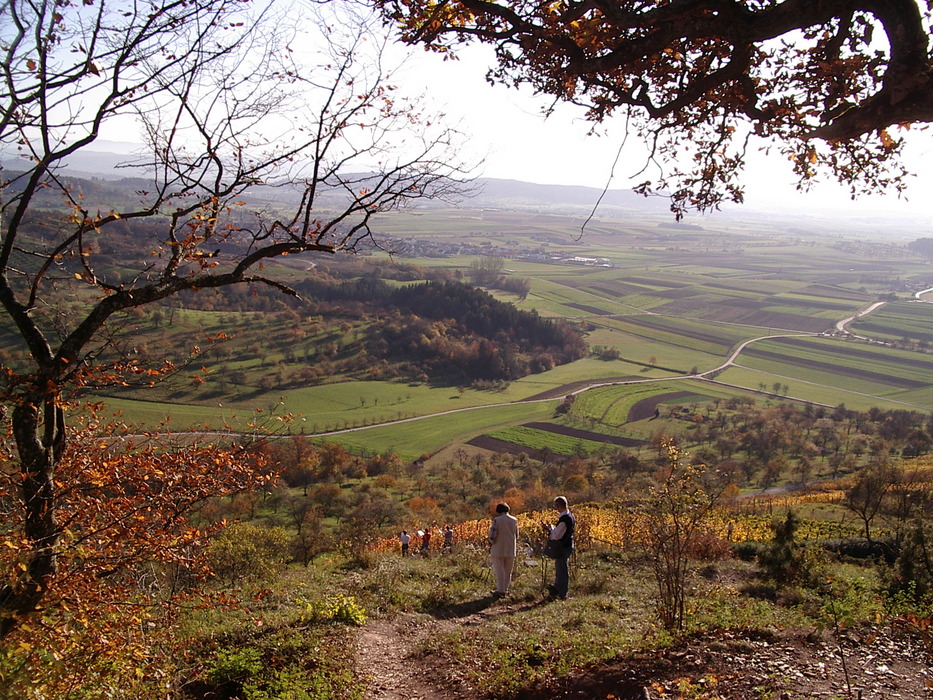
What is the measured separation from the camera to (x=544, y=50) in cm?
502

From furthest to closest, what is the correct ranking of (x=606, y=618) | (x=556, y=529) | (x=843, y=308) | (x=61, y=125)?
(x=843, y=308) → (x=556, y=529) → (x=606, y=618) → (x=61, y=125)

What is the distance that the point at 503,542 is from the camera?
8180 millimetres

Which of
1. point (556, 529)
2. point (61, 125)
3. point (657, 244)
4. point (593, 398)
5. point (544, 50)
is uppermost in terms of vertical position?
point (657, 244)

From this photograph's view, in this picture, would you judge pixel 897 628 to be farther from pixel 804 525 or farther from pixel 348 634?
pixel 804 525

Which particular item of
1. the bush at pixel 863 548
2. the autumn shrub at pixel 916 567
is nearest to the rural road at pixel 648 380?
the bush at pixel 863 548

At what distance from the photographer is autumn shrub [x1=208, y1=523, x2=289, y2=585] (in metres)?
10.2

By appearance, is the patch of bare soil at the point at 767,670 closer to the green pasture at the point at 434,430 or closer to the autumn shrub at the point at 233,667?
the autumn shrub at the point at 233,667

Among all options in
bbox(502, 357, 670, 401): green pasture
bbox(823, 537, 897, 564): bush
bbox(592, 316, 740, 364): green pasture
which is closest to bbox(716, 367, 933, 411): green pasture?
bbox(592, 316, 740, 364): green pasture

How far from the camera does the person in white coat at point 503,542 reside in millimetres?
8125

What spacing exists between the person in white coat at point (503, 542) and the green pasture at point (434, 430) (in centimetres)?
3804

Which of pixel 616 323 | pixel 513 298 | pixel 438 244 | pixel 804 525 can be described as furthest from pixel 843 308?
pixel 804 525

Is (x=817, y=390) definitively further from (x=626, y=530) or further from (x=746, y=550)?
(x=626, y=530)

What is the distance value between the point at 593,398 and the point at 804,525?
152ft

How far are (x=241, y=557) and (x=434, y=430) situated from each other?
132ft
